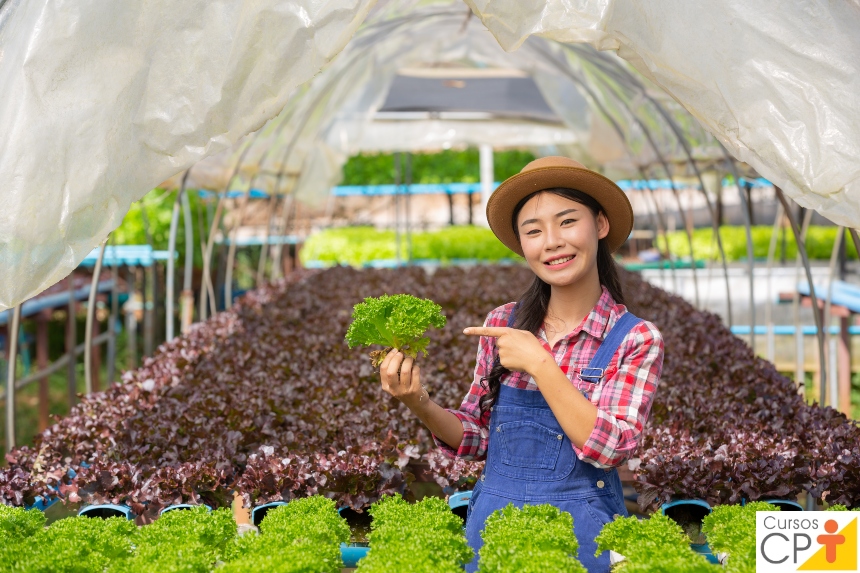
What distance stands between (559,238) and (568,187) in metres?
0.14

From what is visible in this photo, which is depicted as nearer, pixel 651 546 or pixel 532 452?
pixel 651 546

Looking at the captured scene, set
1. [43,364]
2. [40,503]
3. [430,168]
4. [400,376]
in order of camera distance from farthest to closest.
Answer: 1. [430,168]
2. [43,364]
3. [40,503]
4. [400,376]

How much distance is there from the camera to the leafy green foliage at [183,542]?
1.88 meters

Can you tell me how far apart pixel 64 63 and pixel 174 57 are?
285 mm

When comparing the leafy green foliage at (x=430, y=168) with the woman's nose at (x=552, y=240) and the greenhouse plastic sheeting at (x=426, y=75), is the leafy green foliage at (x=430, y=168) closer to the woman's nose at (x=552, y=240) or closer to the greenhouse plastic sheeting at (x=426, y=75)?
the greenhouse plastic sheeting at (x=426, y=75)

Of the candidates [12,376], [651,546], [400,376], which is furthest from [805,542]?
[12,376]

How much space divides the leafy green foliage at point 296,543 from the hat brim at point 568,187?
2.90ft

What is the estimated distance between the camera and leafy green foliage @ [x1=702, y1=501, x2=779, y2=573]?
1.83 metres

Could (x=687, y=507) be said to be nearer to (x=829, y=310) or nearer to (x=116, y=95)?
(x=116, y=95)

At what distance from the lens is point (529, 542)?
1845mm

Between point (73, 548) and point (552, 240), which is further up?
point (552, 240)

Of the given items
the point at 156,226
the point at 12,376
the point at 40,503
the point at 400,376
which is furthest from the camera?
the point at 156,226

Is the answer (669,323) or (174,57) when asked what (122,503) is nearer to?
(174,57)

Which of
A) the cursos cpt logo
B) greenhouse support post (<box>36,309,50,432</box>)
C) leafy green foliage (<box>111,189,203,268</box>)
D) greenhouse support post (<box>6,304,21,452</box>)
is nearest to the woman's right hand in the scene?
the cursos cpt logo
